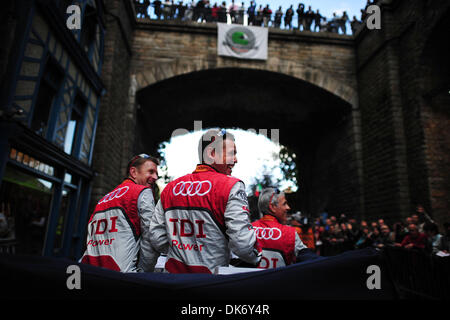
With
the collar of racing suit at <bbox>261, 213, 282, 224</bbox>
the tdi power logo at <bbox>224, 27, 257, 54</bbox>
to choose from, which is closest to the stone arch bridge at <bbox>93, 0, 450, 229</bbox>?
the tdi power logo at <bbox>224, 27, 257, 54</bbox>

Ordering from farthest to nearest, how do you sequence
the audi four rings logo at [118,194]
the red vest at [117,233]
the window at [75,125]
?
the window at [75,125], the audi four rings logo at [118,194], the red vest at [117,233]

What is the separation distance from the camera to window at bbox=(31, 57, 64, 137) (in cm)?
633

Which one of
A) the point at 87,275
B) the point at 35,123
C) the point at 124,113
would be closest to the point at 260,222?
the point at 87,275

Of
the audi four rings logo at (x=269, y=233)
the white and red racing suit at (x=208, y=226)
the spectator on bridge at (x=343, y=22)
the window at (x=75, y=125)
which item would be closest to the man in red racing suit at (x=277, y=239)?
the audi four rings logo at (x=269, y=233)

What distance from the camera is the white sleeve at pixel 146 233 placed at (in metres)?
2.23

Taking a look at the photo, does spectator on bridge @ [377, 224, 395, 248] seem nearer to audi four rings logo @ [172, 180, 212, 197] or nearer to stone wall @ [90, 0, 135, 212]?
audi four rings logo @ [172, 180, 212, 197]

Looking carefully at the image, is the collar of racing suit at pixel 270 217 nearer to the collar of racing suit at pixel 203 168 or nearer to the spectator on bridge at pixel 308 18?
the collar of racing suit at pixel 203 168

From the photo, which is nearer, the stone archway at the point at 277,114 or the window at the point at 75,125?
the window at the point at 75,125

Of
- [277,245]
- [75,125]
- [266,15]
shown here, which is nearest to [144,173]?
[277,245]

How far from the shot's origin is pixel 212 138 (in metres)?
2.27

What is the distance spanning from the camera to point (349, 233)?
10.1 m
